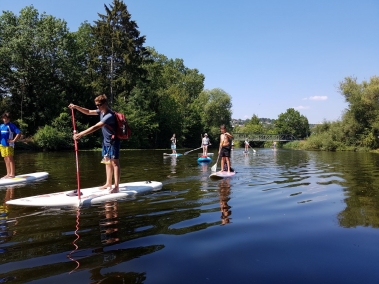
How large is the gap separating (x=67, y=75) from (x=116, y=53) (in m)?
7.54

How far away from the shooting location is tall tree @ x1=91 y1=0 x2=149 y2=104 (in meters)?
45.9

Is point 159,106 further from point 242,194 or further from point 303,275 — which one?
point 303,275

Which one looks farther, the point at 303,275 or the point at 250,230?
the point at 250,230

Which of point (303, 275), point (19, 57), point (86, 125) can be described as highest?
point (19, 57)

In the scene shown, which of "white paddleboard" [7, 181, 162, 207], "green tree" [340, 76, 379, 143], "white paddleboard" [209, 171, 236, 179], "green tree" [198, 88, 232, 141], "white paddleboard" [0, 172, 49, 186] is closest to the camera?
"white paddleboard" [7, 181, 162, 207]

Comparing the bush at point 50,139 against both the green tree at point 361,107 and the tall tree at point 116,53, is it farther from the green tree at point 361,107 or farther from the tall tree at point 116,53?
the green tree at point 361,107

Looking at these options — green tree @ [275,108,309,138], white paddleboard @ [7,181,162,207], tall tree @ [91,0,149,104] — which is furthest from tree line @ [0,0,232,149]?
green tree @ [275,108,309,138]

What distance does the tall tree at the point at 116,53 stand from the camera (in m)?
45.9

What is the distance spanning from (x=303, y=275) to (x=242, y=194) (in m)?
4.71

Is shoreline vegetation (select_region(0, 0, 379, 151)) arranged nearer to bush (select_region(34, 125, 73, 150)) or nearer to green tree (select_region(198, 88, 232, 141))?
bush (select_region(34, 125, 73, 150))

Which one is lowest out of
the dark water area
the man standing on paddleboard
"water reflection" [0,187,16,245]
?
the dark water area

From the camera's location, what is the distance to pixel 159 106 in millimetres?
57750

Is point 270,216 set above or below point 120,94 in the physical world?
below

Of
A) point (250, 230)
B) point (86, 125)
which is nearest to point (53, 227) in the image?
point (250, 230)
